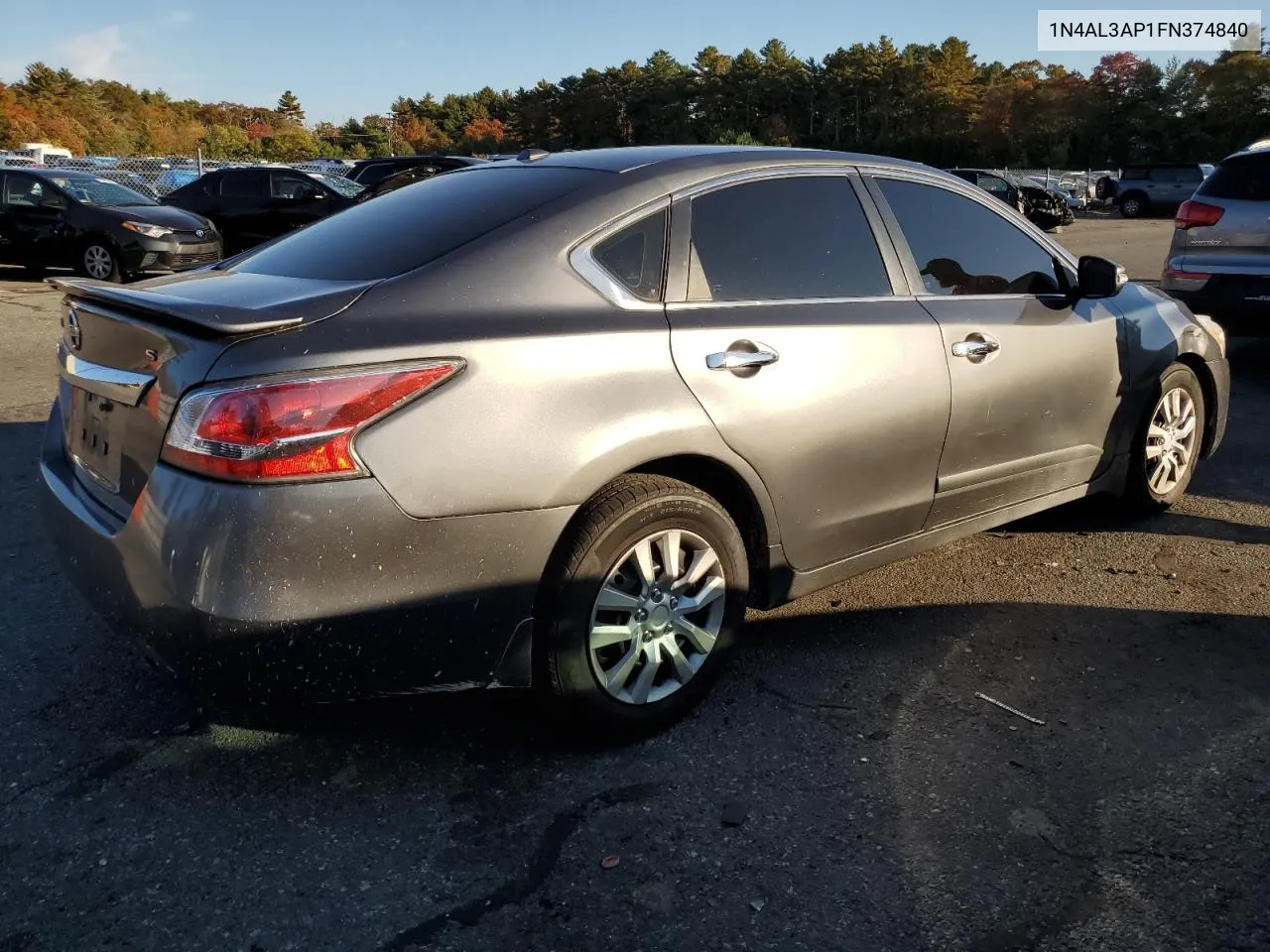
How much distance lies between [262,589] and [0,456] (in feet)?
13.7

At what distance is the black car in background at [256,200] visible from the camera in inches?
624

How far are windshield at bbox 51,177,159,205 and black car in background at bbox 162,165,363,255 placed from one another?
137 centimetres

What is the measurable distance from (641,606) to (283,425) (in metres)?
1.06

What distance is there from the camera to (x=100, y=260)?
43.6 ft

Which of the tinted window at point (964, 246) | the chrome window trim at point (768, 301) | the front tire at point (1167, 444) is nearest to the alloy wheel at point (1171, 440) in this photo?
the front tire at point (1167, 444)

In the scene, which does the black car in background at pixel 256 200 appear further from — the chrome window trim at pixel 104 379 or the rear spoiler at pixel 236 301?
the rear spoiler at pixel 236 301

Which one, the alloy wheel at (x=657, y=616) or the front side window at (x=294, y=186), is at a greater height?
the front side window at (x=294, y=186)

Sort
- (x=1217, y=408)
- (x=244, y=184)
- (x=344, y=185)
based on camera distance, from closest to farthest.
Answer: (x=1217, y=408), (x=244, y=184), (x=344, y=185)

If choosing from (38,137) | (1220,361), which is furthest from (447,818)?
(38,137)

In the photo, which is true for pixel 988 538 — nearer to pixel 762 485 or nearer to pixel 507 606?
pixel 762 485

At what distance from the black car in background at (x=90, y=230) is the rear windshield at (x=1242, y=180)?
36.2ft

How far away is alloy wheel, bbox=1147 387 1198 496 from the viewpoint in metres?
4.70

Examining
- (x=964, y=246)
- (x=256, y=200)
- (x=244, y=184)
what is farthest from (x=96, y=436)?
(x=244, y=184)

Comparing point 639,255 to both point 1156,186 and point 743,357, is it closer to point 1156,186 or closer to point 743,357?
point 743,357
